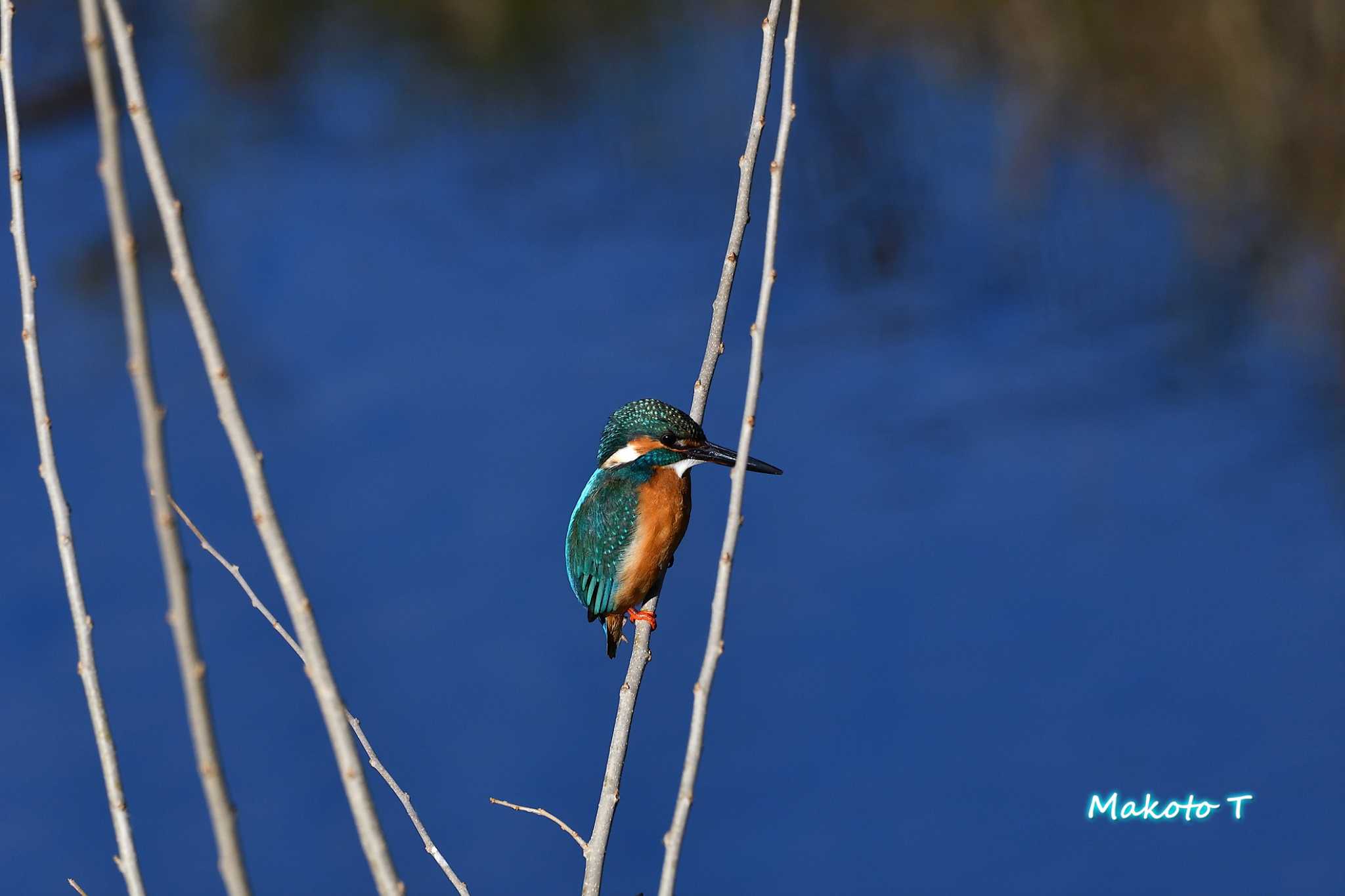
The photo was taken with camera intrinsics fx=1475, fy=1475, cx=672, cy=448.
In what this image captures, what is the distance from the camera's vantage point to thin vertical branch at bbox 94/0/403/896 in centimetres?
136

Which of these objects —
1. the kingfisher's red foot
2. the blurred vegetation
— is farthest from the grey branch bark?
the blurred vegetation

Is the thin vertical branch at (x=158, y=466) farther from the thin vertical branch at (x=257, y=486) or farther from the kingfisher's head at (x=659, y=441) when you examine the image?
the kingfisher's head at (x=659, y=441)

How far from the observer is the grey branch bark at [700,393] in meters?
2.10

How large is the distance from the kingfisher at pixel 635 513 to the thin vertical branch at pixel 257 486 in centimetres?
189

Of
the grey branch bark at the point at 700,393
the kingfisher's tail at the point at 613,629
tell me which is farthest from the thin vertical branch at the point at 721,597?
the kingfisher's tail at the point at 613,629

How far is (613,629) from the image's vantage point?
12.0ft

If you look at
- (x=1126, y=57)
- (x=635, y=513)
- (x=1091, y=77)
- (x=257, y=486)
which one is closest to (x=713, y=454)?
(x=635, y=513)

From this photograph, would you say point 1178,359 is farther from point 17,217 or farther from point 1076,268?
point 17,217

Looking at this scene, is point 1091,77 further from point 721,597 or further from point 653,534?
point 721,597

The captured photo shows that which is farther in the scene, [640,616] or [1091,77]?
[1091,77]

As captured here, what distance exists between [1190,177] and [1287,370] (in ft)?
5.88

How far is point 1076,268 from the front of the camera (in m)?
9.35

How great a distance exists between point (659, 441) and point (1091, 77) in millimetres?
8613

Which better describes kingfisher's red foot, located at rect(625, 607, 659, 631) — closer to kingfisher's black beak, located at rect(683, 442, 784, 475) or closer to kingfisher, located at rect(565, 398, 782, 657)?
kingfisher, located at rect(565, 398, 782, 657)
